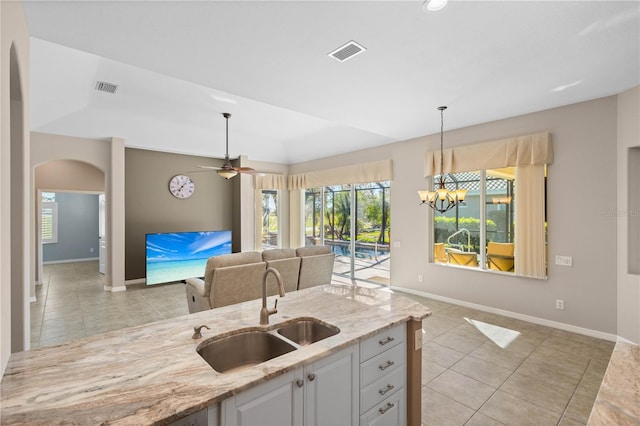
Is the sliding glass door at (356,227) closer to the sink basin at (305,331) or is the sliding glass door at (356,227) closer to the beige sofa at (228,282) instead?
the beige sofa at (228,282)

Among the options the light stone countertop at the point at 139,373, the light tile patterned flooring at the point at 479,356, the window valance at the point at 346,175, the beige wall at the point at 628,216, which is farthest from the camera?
the window valance at the point at 346,175

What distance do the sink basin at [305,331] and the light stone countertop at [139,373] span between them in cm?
5

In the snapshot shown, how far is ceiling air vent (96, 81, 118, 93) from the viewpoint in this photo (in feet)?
12.9

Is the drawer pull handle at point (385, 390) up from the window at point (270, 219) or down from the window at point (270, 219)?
down

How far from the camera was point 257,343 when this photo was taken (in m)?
1.70

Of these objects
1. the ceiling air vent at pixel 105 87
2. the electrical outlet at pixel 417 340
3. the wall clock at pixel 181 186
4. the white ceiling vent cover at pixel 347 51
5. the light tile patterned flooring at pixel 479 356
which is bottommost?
the light tile patterned flooring at pixel 479 356

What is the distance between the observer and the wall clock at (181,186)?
6613 mm

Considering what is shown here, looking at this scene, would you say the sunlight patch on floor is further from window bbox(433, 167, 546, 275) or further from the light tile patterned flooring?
window bbox(433, 167, 546, 275)

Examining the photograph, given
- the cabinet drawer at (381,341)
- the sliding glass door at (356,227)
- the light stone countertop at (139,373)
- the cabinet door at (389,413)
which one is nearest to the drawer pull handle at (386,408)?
the cabinet door at (389,413)

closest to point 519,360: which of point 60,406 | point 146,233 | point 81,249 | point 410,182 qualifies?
point 410,182

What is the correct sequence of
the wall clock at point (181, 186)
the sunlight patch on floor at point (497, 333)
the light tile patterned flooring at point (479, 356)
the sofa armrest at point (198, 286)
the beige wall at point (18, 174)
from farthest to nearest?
1. the wall clock at point (181, 186)
2. the sofa armrest at point (198, 286)
3. the sunlight patch on floor at point (497, 333)
4. the light tile patterned flooring at point (479, 356)
5. the beige wall at point (18, 174)

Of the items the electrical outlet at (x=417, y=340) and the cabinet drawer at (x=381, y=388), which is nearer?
the cabinet drawer at (x=381, y=388)

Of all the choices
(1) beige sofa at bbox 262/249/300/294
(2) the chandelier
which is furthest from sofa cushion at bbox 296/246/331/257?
(2) the chandelier

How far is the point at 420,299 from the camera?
16.4ft
